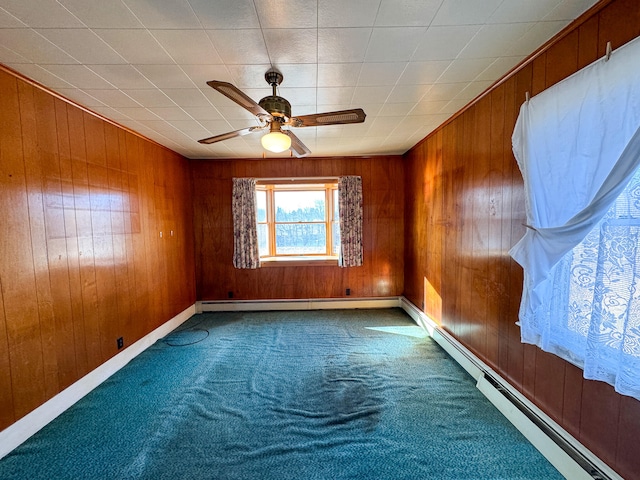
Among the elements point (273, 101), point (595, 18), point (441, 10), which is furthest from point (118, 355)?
point (595, 18)

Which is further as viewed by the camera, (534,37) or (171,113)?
(171,113)

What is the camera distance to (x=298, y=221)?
474 centimetres

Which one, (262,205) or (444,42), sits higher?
(444,42)

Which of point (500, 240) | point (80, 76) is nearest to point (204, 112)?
point (80, 76)

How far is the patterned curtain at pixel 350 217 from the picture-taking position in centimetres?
432

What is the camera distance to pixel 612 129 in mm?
1220

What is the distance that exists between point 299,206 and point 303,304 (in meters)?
1.68

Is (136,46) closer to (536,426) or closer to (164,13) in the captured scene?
(164,13)

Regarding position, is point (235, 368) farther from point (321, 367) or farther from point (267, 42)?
point (267, 42)

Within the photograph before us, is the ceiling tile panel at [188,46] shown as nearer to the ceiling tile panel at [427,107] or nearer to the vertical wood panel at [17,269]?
the vertical wood panel at [17,269]

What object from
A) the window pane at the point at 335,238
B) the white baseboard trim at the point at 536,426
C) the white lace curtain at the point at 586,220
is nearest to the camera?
the white lace curtain at the point at 586,220

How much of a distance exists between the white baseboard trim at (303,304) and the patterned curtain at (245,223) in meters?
0.66

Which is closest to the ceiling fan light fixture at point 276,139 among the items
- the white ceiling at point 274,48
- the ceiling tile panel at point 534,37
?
the white ceiling at point 274,48

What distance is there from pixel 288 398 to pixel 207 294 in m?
2.77
